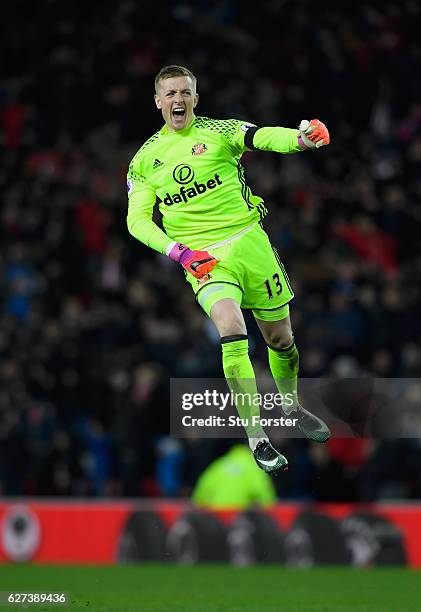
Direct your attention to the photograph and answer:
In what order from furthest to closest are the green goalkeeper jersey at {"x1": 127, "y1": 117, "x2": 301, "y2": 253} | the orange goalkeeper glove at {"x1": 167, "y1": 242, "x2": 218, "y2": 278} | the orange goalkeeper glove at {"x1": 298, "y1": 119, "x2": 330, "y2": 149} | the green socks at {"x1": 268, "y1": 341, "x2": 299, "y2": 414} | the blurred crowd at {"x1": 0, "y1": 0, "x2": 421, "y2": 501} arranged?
the blurred crowd at {"x1": 0, "y1": 0, "x2": 421, "y2": 501}, the green socks at {"x1": 268, "y1": 341, "x2": 299, "y2": 414}, the green goalkeeper jersey at {"x1": 127, "y1": 117, "x2": 301, "y2": 253}, the orange goalkeeper glove at {"x1": 167, "y1": 242, "x2": 218, "y2": 278}, the orange goalkeeper glove at {"x1": 298, "y1": 119, "x2": 330, "y2": 149}

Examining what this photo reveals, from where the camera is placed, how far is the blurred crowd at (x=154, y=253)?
1638 cm

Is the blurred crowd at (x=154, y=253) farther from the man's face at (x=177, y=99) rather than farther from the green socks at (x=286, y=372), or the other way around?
the man's face at (x=177, y=99)

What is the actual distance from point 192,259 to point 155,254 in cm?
879

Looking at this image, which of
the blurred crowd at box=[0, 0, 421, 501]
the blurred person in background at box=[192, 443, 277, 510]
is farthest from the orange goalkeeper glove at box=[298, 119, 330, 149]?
the blurred person in background at box=[192, 443, 277, 510]

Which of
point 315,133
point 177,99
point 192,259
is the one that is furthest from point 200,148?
point 315,133

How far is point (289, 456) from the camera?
16.0m

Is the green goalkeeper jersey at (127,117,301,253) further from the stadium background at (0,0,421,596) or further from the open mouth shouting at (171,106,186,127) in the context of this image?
the stadium background at (0,0,421,596)

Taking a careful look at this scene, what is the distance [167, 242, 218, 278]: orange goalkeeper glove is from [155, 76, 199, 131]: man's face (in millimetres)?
917

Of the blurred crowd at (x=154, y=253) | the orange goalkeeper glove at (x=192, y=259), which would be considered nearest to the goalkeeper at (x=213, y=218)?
the orange goalkeeper glove at (x=192, y=259)

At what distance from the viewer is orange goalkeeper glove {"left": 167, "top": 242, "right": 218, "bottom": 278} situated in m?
9.81

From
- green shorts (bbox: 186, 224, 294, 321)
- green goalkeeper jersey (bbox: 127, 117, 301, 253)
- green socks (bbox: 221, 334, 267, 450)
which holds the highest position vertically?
green goalkeeper jersey (bbox: 127, 117, 301, 253)

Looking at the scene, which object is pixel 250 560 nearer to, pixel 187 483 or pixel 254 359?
pixel 187 483

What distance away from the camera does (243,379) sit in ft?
32.7

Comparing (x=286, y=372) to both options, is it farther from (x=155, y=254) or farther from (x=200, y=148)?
(x=155, y=254)
